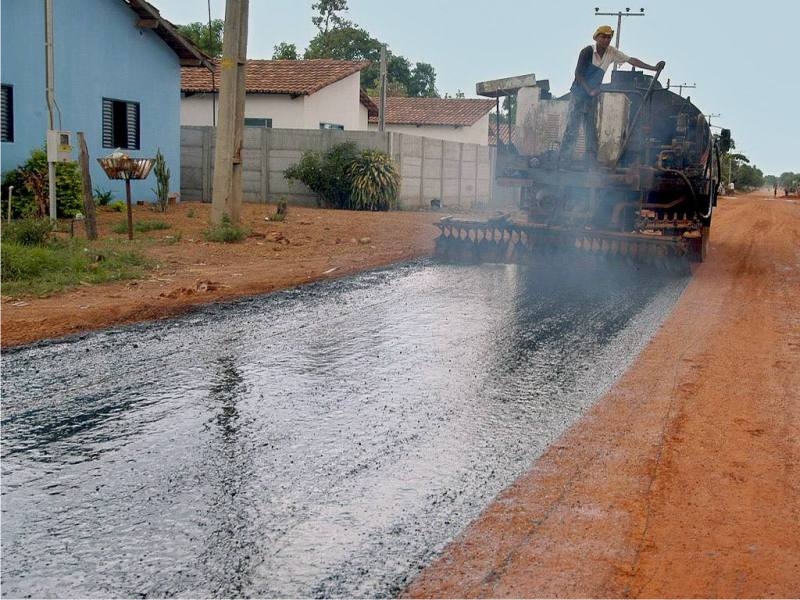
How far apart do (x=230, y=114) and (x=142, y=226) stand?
8.76ft

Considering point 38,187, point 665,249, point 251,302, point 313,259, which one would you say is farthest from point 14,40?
point 665,249

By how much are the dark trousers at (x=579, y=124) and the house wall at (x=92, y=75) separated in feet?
36.7

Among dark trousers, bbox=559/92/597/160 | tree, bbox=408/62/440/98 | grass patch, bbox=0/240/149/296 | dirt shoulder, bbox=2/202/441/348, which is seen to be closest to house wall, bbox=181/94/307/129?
dirt shoulder, bbox=2/202/441/348

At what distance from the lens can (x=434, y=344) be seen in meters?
7.88

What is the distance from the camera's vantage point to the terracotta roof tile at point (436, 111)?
48.9m

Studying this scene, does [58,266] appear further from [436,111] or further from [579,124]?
[436,111]

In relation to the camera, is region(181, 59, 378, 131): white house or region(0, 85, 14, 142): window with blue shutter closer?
region(0, 85, 14, 142): window with blue shutter

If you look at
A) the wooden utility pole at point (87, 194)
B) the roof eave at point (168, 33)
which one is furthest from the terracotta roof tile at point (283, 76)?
the wooden utility pole at point (87, 194)

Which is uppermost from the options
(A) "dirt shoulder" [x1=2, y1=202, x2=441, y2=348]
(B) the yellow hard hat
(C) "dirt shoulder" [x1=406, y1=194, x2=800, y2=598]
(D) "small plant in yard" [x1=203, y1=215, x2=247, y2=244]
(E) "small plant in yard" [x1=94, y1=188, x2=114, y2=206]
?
(B) the yellow hard hat

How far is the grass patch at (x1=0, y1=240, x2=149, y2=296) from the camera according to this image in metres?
10.3

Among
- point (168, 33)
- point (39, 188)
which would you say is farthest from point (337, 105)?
point (39, 188)

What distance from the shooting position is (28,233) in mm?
12773

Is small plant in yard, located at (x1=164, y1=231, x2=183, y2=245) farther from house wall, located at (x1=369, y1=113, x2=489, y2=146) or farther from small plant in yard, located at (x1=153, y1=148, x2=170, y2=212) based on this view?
house wall, located at (x1=369, y1=113, x2=489, y2=146)

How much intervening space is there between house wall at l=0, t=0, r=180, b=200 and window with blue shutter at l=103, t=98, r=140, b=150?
0.18 metres
